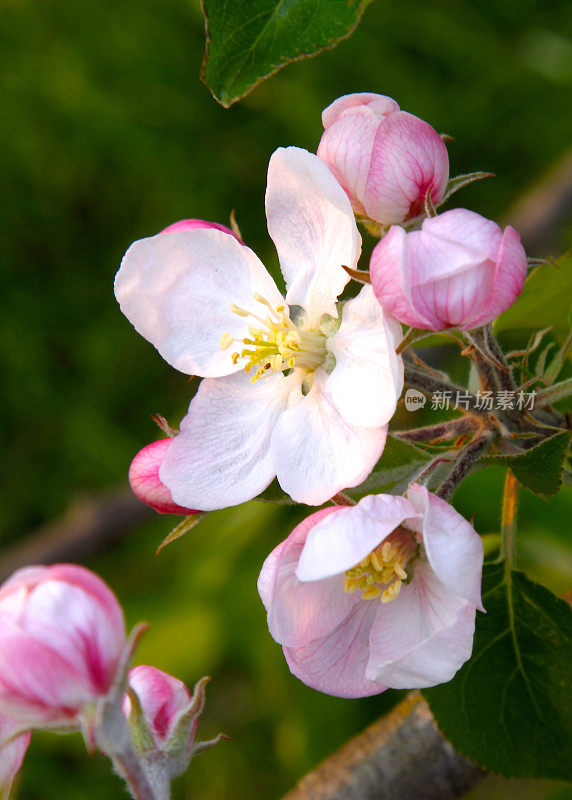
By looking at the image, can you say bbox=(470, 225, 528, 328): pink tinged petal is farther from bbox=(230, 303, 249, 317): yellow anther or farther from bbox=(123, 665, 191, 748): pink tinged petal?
bbox=(123, 665, 191, 748): pink tinged petal

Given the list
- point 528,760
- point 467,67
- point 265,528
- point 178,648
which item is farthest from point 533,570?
point 467,67

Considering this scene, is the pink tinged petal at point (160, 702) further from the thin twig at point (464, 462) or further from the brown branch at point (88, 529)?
the brown branch at point (88, 529)

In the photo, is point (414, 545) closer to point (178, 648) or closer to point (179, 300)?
point (179, 300)

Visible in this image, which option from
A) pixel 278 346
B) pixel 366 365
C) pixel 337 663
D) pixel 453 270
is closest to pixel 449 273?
pixel 453 270

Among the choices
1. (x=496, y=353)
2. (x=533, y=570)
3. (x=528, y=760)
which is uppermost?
(x=496, y=353)

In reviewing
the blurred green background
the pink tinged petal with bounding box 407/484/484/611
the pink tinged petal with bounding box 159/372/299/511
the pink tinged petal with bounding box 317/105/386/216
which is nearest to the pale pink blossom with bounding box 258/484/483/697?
the pink tinged petal with bounding box 407/484/484/611

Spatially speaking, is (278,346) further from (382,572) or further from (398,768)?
(398,768)
